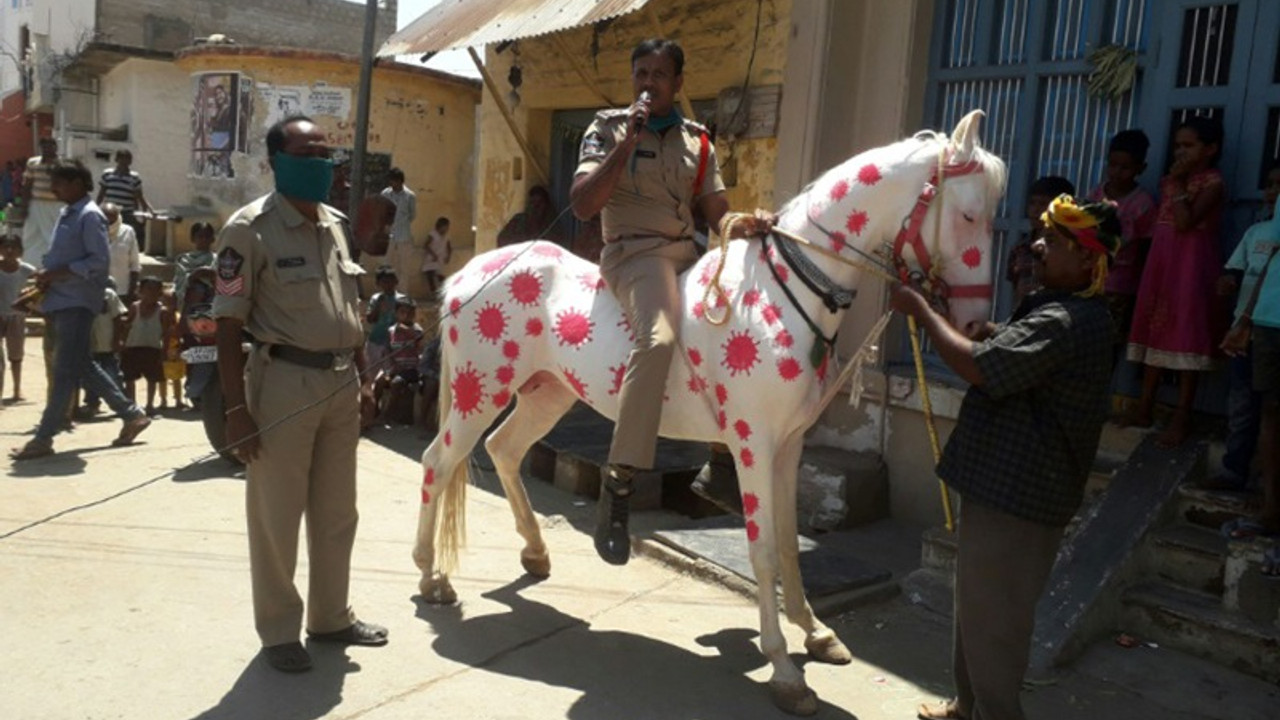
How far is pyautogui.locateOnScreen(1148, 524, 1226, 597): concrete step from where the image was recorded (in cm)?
436

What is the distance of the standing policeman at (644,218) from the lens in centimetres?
389

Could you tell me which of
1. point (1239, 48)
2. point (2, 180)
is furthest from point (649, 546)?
point (2, 180)

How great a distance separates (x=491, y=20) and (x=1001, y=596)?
607cm

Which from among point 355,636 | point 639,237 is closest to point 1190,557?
point 639,237

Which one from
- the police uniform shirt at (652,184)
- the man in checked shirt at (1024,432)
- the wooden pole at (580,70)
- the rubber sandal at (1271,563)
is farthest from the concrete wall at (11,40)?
the rubber sandal at (1271,563)

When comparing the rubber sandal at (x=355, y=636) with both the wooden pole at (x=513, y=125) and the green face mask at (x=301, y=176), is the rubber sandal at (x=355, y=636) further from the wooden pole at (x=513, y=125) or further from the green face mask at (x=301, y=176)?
the wooden pole at (x=513, y=125)

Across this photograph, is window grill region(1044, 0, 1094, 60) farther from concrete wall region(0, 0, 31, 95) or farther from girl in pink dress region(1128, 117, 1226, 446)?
concrete wall region(0, 0, 31, 95)

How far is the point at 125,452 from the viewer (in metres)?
7.07

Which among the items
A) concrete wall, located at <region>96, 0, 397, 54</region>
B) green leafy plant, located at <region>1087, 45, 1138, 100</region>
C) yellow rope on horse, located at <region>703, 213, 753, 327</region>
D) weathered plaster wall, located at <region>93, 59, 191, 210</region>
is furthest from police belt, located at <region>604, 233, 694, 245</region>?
concrete wall, located at <region>96, 0, 397, 54</region>

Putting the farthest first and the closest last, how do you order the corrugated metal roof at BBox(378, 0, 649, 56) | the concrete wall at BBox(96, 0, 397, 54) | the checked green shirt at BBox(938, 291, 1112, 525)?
the concrete wall at BBox(96, 0, 397, 54) < the corrugated metal roof at BBox(378, 0, 649, 56) < the checked green shirt at BBox(938, 291, 1112, 525)

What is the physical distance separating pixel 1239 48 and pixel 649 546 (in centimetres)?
380

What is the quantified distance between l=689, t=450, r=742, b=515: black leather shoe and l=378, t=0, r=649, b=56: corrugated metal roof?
2712 millimetres

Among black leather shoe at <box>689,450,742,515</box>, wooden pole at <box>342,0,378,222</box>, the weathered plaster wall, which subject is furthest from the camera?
the weathered plaster wall

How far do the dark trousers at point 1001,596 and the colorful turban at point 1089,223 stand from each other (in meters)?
0.82
